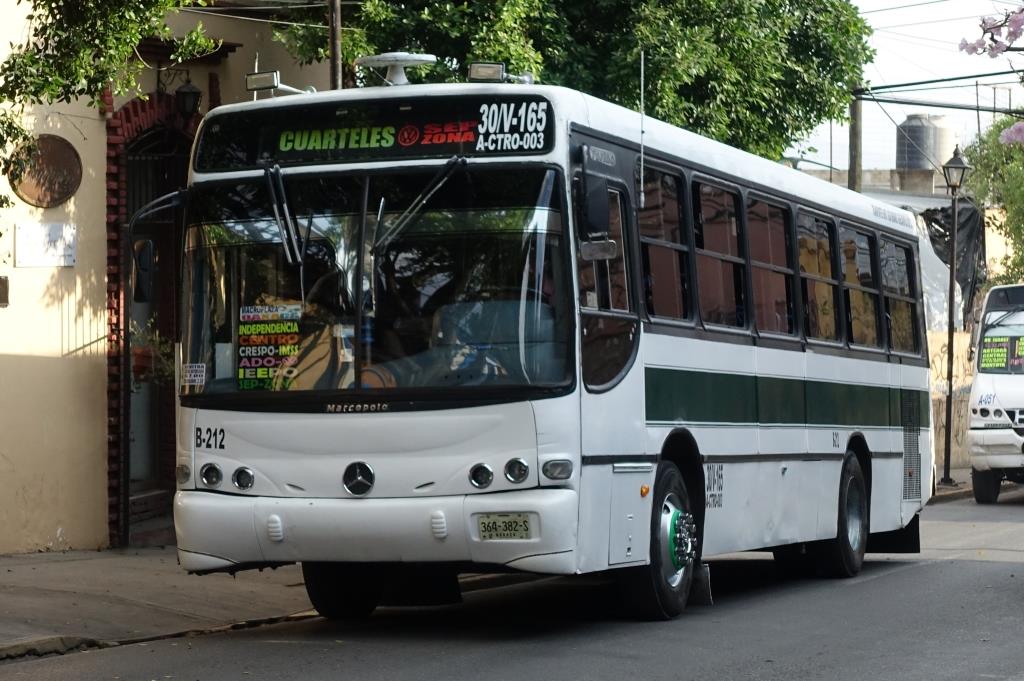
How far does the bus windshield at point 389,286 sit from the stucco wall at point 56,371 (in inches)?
207

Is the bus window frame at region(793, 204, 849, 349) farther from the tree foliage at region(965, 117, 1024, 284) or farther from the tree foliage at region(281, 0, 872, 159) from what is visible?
the tree foliage at region(965, 117, 1024, 284)

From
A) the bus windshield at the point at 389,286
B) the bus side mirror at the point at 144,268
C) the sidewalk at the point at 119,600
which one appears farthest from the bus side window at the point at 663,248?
the sidewalk at the point at 119,600

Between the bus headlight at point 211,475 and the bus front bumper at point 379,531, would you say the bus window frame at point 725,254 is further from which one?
the bus headlight at point 211,475

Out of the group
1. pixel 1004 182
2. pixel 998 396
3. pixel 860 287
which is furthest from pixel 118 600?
pixel 1004 182

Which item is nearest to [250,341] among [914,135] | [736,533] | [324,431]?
[324,431]

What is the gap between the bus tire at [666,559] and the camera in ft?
36.2

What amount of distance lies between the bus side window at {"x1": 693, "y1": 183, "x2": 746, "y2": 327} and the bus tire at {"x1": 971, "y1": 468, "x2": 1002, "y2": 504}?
1360 centimetres

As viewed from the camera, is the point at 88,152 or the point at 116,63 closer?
the point at 116,63

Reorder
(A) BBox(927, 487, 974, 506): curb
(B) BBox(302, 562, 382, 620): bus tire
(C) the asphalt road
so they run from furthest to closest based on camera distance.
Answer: (A) BBox(927, 487, 974, 506): curb, (B) BBox(302, 562, 382, 620): bus tire, (C) the asphalt road

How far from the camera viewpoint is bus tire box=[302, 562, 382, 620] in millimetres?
11516

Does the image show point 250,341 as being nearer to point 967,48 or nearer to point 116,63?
point 116,63

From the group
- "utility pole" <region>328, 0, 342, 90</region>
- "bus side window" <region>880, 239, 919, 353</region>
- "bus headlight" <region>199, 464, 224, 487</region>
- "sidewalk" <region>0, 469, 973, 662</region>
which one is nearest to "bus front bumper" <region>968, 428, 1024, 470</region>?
"bus side window" <region>880, 239, 919, 353</region>

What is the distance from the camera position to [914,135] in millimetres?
67062

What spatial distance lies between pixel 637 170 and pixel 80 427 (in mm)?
6661
